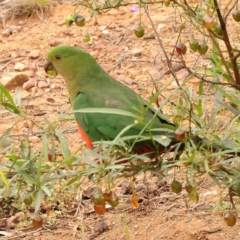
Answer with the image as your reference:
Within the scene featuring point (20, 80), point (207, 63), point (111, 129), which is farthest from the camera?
point (20, 80)

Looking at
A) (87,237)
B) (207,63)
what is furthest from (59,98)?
(87,237)

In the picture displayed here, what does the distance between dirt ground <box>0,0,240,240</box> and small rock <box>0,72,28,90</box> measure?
45 mm

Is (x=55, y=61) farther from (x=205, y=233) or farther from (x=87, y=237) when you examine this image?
(x=205, y=233)

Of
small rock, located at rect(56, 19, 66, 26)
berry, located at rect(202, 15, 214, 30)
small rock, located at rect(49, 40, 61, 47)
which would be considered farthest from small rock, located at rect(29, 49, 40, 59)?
berry, located at rect(202, 15, 214, 30)

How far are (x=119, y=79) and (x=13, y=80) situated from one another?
2.40 feet

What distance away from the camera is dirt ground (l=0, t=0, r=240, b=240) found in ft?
8.79

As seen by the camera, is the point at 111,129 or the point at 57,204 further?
the point at 57,204

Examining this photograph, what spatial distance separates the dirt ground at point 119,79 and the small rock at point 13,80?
0.15 ft

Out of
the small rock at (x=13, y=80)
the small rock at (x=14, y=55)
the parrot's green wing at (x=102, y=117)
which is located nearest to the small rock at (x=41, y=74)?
the small rock at (x=13, y=80)

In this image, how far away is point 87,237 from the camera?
2703 millimetres

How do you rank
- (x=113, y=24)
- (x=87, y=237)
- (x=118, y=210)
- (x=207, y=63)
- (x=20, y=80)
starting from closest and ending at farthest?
(x=87, y=237), (x=118, y=210), (x=207, y=63), (x=20, y=80), (x=113, y=24)

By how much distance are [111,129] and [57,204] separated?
0.62 m

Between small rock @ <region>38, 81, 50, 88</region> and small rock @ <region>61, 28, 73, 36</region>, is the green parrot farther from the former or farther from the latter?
small rock @ <region>61, 28, 73, 36</region>

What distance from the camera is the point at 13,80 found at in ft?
13.7
